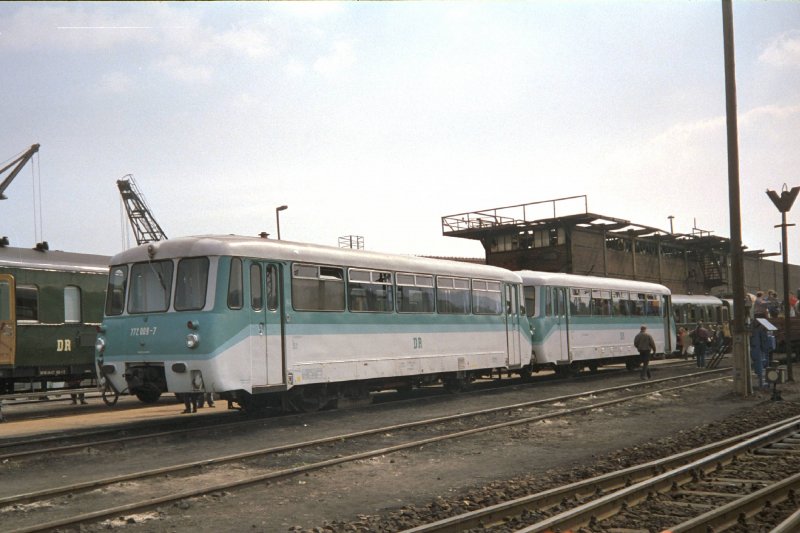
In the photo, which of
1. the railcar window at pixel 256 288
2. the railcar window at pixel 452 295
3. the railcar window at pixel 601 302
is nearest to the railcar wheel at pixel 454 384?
the railcar window at pixel 452 295

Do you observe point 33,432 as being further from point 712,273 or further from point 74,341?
point 712,273

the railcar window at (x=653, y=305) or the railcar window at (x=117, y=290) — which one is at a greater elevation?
the railcar window at (x=117, y=290)

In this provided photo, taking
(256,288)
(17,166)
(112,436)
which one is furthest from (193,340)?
(17,166)

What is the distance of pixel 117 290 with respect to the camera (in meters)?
14.1

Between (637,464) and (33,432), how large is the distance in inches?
424

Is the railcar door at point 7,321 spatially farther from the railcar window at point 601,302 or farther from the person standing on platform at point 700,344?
the person standing on platform at point 700,344

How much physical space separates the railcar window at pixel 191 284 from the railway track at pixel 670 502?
7.17 m

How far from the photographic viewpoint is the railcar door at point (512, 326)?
21.0 m

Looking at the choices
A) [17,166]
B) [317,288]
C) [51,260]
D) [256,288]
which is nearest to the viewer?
[256,288]

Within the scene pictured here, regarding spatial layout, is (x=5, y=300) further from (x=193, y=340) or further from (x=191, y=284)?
(x=193, y=340)

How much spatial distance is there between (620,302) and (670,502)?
813 inches

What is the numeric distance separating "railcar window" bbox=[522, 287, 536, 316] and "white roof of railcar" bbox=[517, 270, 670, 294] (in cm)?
21

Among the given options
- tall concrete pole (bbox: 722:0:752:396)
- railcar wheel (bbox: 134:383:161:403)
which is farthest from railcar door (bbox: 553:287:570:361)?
railcar wheel (bbox: 134:383:161:403)

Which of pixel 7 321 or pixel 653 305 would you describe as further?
pixel 653 305
